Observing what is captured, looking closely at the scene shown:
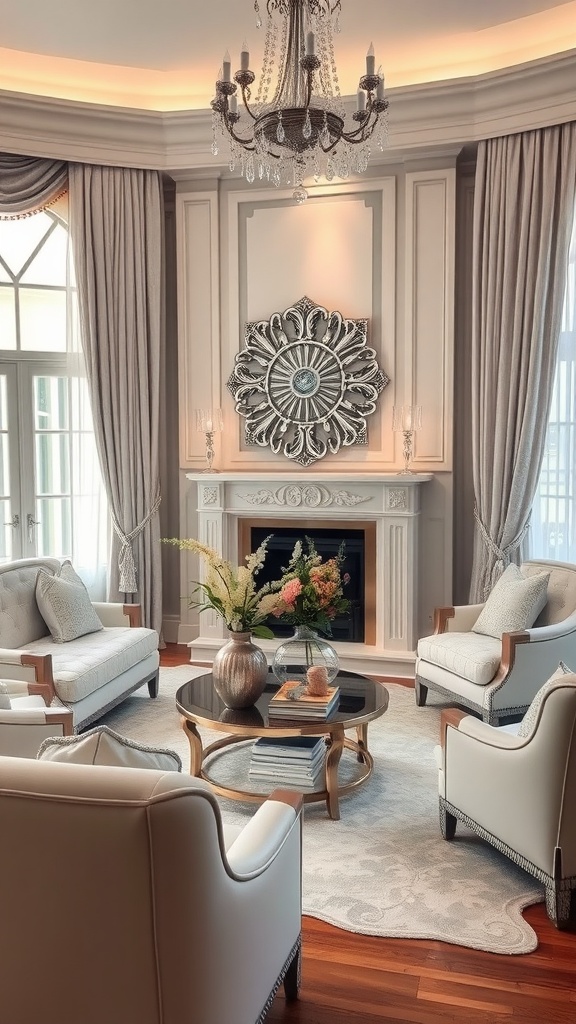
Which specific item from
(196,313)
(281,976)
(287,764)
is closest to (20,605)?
(287,764)

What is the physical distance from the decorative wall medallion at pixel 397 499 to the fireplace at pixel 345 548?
214 millimetres

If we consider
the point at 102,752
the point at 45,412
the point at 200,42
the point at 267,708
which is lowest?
the point at 267,708

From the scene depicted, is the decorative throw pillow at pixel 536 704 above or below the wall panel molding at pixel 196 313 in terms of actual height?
below

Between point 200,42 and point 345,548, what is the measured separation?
10.6 ft

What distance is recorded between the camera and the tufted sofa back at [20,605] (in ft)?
13.9

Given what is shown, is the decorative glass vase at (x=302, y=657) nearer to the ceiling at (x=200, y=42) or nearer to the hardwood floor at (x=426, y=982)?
the hardwood floor at (x=426, y=982)

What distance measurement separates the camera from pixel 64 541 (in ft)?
19.7

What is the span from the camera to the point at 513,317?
5.18 metres

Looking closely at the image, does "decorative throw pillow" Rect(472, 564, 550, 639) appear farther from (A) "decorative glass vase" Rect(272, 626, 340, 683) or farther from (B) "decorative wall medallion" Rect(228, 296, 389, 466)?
(B) "decorative wall medallion" Rect(228, 296, 389, 466)

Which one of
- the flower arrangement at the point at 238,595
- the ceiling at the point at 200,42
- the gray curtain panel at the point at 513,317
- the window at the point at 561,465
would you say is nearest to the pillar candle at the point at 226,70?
the ceiling at the point at 200,42

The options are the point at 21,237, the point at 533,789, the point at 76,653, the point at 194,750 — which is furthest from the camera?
the point at 21,237

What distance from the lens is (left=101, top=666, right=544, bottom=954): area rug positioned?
8.41 feet

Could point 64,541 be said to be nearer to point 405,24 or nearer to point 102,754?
point 405,24

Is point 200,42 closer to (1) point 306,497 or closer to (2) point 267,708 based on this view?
(1) point 306,497
